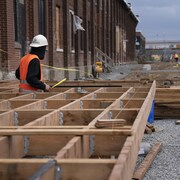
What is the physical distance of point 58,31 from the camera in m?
22.9

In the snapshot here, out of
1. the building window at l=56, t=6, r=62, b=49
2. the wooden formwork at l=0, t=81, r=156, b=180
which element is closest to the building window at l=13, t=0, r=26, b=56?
the building window at l=56, t=6, r=62, b=49

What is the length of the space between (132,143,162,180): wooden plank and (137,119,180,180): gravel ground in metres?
0.12

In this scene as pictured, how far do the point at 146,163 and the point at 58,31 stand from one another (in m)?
17.0

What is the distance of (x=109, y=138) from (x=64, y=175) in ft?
3.64

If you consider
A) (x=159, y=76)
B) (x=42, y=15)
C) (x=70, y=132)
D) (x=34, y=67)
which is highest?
(x=42, y=15)

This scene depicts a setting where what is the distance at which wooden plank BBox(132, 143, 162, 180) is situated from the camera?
604cm

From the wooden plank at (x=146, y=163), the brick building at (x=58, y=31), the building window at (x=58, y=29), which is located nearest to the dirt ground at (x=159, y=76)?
the brick building at (x=58, y=31)

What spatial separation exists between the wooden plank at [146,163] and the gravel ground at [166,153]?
0.12m

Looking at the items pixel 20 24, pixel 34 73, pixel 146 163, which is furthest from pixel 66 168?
pixel 20 24

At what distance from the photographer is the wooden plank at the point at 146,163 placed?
6041 mm

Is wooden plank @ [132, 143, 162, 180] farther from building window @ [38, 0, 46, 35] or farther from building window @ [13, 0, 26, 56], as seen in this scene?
building window @ [38, 0, 46, 35]

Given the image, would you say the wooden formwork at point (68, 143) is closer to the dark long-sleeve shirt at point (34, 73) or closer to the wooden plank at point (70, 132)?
the wooden plank at point (70, 132)

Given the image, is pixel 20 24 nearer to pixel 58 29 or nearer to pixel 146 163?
pixel 58 29

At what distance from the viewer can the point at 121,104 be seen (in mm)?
7078
